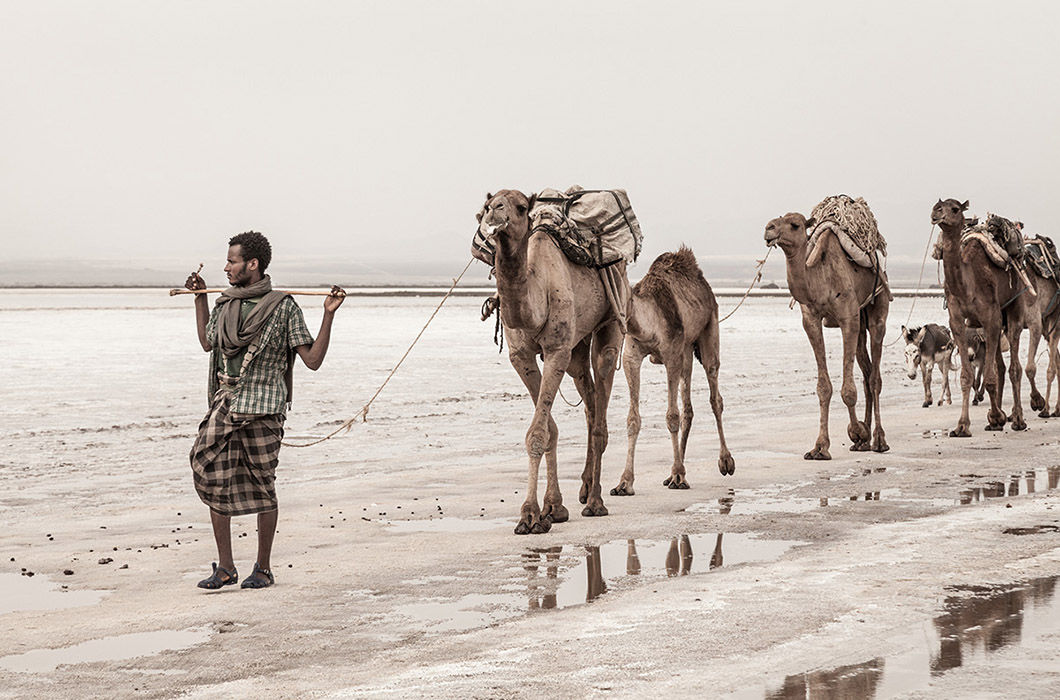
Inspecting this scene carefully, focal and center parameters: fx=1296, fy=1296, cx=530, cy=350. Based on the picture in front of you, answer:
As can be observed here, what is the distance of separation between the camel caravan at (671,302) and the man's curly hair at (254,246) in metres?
1.63

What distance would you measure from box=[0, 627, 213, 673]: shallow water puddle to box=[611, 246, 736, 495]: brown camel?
18.3 feet

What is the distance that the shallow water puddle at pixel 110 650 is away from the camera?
6.29m

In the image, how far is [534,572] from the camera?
329 inches

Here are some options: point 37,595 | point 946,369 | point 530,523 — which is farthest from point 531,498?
point 946,369

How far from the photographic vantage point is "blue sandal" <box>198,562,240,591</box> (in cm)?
789

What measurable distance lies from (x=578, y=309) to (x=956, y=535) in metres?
3.40

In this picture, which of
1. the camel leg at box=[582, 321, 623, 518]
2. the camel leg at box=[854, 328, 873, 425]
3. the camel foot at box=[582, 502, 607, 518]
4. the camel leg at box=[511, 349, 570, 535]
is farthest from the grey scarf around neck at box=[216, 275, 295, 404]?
the camel leg at box=[854, 328, 873, 425]

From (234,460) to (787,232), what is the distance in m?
8.02

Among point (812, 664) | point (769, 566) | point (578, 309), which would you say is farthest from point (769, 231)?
point (812, 664)

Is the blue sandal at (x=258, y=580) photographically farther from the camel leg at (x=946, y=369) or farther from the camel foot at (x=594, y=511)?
the camel leg at (x=946, y=369)

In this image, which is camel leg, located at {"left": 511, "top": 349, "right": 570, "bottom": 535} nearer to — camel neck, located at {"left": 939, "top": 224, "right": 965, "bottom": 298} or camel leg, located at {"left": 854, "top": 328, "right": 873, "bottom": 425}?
camel leg, located at {"left": 854, "top": 328, "right": 873, "bottom": 425}

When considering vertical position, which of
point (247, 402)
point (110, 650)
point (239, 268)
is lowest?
point (110, 650)

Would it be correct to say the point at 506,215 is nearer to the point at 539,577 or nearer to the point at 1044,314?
the point at 539,577

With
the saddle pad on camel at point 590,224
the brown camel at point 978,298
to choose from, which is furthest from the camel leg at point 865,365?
the saddle pad on camel at point 590,224
